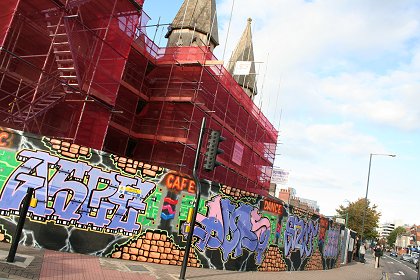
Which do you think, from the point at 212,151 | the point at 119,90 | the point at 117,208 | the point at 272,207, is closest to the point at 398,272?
the point at 272,207

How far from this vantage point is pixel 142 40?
66.5 feet

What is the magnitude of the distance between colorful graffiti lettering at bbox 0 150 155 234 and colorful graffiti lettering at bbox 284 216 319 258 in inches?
343

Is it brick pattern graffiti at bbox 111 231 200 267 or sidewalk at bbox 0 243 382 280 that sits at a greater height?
brick pattern graffiti at bbox 111 231 200 267

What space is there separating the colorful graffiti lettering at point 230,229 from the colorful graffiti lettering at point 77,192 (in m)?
2.57

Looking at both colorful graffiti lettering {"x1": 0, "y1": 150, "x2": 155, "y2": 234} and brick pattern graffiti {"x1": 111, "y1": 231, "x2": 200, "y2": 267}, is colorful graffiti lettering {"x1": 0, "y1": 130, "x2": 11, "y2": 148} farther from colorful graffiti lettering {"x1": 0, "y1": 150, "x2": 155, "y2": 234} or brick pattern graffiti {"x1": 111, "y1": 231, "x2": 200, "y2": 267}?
brick pattern graffiti {"x1": 111, "y1": 231, "x2": 200, "y2": 267}

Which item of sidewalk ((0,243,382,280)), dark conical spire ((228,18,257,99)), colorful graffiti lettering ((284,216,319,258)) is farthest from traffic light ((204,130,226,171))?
dark conical spire ((228,18,257,99))

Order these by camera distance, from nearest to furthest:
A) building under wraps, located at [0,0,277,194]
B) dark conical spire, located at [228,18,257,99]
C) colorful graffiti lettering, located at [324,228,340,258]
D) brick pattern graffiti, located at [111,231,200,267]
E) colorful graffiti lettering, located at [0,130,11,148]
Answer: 1. colorful graffiti lettering, located at [0,130,11,148]
2. brick pattern graffiti, located at [111,231,200,267]
3. building under wraps, located at [0,0,277,194]
4. colorful graffiti lettering, located at [324,228,340,258]
5. dark conical spire, located at [228,18,257,99]

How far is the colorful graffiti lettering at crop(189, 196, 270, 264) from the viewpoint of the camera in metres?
12.2

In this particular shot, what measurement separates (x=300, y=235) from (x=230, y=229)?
21.6 ft

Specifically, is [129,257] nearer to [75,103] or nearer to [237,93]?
[75,103]

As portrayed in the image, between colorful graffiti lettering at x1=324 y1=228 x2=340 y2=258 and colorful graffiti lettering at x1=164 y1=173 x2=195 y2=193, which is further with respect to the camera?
colorful graffiti lettering at x1=324 y1=228 x2=340 y2=258

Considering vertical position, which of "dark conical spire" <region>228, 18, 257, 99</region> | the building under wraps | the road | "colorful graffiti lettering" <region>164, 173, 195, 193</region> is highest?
"dark conical spire" <region>228, 18, 257, 99</region>

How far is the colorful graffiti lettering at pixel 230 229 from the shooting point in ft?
40.0

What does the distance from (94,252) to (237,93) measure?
16.8 m
